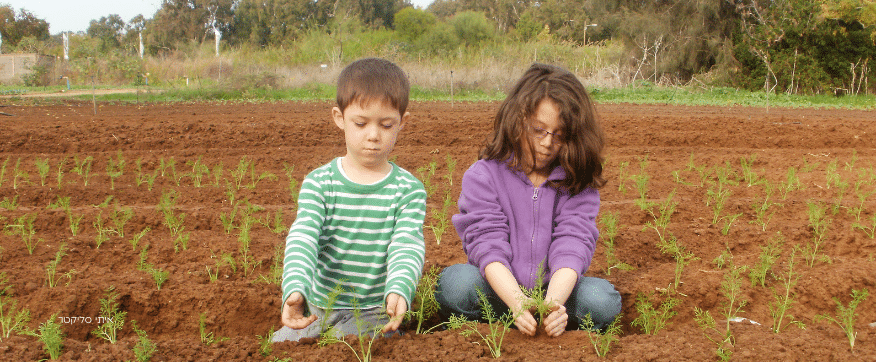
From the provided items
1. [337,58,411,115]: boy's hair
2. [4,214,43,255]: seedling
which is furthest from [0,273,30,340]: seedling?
[337,58,411,115]: boy's hair

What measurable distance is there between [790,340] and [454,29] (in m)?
31.3

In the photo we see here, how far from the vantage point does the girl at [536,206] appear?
271 centimetres

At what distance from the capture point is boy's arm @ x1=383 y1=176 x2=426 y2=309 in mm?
2371

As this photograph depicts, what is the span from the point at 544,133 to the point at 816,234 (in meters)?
2.51

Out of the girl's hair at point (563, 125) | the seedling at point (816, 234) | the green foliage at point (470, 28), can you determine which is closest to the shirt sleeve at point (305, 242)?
the girl's hair at point (563, 125)

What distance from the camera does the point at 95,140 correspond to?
8094mm

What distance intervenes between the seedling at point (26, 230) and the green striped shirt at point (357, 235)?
2361mm

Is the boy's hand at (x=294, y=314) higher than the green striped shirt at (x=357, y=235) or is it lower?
lower

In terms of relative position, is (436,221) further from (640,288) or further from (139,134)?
(139,134)

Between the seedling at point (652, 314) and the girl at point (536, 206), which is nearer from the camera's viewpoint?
the girl at point (536, 206)

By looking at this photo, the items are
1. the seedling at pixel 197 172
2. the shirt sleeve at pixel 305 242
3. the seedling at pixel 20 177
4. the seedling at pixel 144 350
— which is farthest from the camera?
the seedling at pixel 197 172

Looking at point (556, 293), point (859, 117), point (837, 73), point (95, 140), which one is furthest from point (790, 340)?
point (837, 73)

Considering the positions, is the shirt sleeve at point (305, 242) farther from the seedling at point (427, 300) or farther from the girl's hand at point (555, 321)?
the girl's hand at point (555, 321)

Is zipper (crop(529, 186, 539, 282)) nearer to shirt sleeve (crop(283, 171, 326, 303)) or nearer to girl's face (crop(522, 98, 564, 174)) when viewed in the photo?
girl's face (crop(522, 98, 564, 174))
